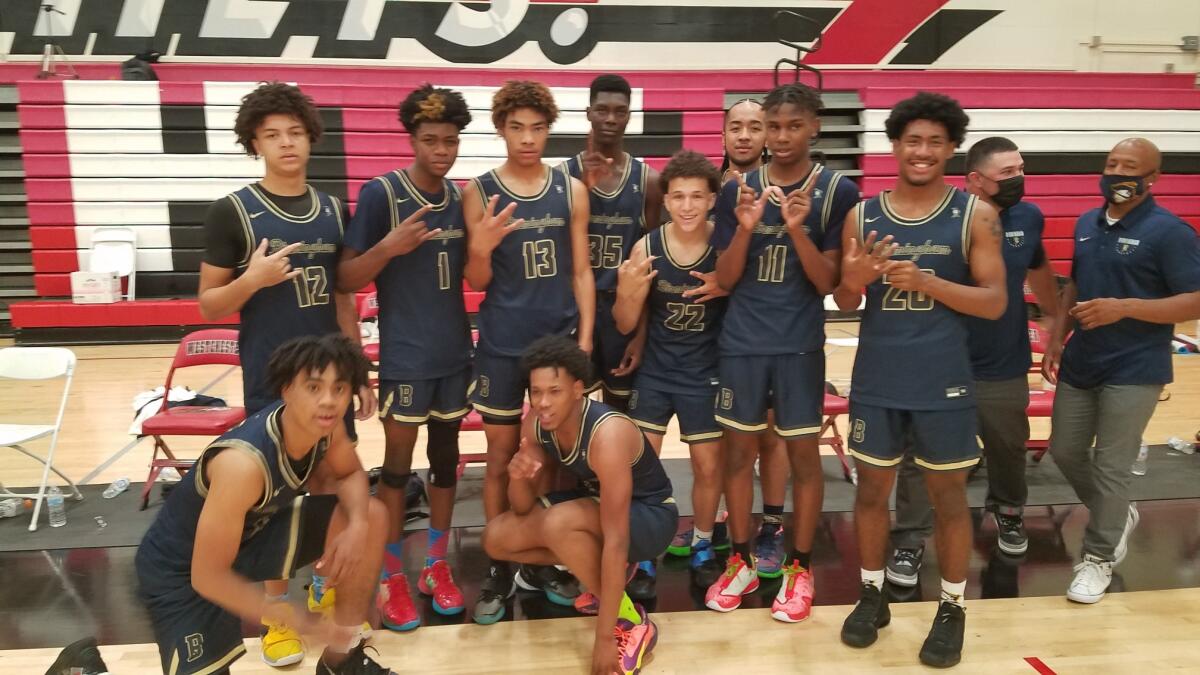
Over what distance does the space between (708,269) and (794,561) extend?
50.2 inches

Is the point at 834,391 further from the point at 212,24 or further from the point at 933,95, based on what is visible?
the point at 212,24

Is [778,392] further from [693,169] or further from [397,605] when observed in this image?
[397,605]

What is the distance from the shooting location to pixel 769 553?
3.86 meters

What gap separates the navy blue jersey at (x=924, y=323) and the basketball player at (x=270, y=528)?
73.6 inches

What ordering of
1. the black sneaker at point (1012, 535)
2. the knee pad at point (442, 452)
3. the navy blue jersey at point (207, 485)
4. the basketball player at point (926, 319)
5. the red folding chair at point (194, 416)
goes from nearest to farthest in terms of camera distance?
the navy blue jersey at point (207, 485)
the basketball player at point (926, 319)
the knee pad at point (442, 452)
the black sneaker at point (1012, 535)
the red folding chair at point (194, 416)

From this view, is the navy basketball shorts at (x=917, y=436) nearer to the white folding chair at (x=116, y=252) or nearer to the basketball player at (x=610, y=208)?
the basketball player at (x=610, y=208)

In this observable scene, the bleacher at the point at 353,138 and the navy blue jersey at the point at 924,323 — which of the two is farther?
the bleacher at the point at 353,138

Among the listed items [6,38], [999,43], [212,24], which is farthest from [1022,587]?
[6,38]

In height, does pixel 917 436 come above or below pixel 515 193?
below

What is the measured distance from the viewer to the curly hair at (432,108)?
3.35 metres

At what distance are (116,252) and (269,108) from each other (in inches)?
281

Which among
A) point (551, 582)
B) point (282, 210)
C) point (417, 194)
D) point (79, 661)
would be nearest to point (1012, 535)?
point (551, 582)

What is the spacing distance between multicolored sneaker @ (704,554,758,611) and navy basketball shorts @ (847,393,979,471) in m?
0.75

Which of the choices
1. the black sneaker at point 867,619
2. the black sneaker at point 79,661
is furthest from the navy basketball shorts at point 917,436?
the black sneaker at point 79,661
